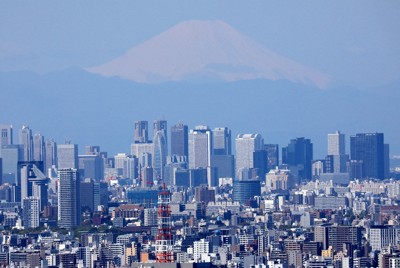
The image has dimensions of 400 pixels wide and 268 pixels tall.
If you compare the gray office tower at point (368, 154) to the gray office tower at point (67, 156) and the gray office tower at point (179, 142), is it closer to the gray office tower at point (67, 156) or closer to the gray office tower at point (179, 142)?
the gray office tower at point (179, 142)

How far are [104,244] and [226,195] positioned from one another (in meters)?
18.2

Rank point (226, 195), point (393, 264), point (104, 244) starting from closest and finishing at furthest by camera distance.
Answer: point (393, 264), point (104, 244), point (226, 195)

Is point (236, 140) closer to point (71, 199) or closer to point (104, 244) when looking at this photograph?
point (71, 199)

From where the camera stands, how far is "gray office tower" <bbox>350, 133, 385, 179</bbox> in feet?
171

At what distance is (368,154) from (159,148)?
9205mm

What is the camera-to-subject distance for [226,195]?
52250 mm

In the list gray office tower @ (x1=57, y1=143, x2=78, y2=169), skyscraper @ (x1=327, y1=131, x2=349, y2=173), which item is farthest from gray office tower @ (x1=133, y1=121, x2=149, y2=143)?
skyscraper @ (x1=327, y1=131, x2=349, y2=173)

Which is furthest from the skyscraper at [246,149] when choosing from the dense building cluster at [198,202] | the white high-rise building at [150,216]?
the white high-rise building at [150,216]

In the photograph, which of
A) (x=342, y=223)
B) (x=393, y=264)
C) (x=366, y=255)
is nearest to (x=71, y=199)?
(x=342, y=223)

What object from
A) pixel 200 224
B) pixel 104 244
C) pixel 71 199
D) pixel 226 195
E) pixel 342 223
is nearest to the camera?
pixel 104 244

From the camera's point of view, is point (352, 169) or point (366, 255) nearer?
point (366, 255)

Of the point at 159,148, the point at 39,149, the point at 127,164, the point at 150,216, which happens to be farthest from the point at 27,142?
the point at 150,216

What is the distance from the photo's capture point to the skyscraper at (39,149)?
55.4m

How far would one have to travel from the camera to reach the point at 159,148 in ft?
202
